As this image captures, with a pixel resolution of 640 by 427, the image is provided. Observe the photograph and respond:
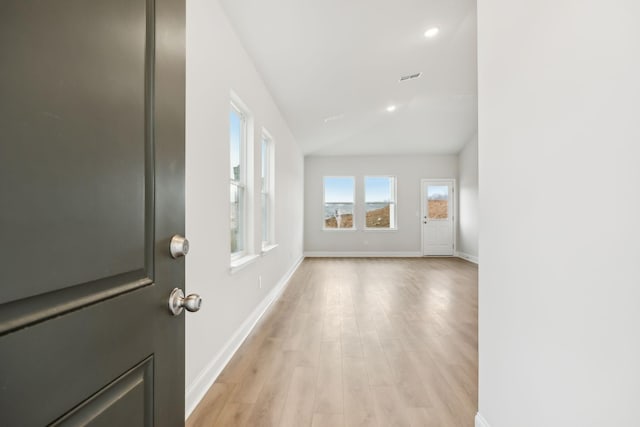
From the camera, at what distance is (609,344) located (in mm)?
797

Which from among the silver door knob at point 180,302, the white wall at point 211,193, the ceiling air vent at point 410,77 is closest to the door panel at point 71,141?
the silver door knob at point 180,302

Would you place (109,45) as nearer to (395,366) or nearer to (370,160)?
(395,366)

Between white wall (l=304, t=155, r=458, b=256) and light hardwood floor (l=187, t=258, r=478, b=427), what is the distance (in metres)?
4.13

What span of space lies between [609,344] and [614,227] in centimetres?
30

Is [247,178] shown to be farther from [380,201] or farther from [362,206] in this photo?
[380,201]

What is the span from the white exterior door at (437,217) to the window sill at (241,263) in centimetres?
621

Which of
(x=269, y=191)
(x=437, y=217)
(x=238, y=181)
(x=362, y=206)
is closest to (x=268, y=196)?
(x=269, y=191)

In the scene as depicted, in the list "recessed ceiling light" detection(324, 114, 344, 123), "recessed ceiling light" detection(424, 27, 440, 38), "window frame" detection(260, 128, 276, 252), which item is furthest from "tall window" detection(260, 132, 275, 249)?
"recessed ceiling light" detection(424, 27, 440, 38)

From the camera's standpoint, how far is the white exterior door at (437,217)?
8.27 meters

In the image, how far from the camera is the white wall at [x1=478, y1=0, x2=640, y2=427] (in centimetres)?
76

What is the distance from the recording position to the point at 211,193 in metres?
2.01

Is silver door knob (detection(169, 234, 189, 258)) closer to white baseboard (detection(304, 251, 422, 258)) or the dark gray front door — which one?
the dark gray front door

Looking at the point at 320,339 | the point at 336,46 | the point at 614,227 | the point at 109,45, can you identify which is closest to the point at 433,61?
the point at 336,46

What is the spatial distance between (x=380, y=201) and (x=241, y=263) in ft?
20.7
